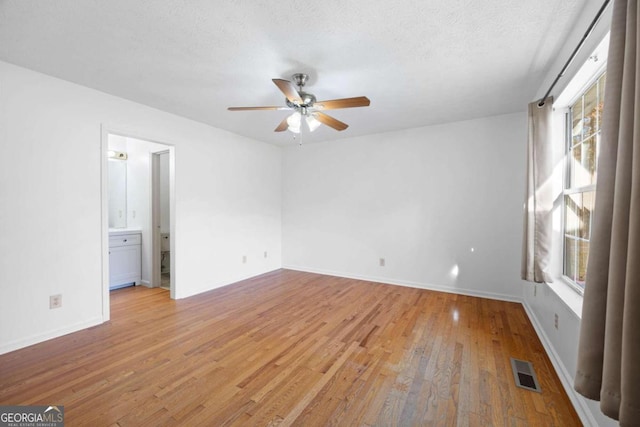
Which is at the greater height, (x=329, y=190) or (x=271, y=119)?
(x=271, y=119)

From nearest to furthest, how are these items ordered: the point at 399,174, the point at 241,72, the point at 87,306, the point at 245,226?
the point at 241,72 < the point at 87,306 < the point at 399,174 < the point at 245,226

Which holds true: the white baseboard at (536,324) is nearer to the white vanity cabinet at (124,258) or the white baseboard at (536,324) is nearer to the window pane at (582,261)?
the window pane at (582,261)

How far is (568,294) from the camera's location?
2002 millimetres

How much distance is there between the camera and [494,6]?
5.24ft

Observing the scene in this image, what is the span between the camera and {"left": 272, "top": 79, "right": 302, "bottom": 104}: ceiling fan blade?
1925 millimetres

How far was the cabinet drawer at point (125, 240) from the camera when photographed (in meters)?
3.92

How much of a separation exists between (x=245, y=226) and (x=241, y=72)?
276 centimetres

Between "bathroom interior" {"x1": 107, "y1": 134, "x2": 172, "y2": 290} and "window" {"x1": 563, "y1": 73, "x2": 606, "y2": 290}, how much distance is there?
15.4 feet

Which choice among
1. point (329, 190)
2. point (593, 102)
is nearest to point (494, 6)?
point (593, 102)

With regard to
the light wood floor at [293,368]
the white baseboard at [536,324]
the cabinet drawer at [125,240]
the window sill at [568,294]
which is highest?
the cabinet drawer at [125,240]

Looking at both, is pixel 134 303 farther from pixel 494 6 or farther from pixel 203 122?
pixel 494 6

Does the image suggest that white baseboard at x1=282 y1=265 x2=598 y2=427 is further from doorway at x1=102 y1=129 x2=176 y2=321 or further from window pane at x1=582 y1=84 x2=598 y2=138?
doorway at x1=102 y1=129 x2=176 y2=321

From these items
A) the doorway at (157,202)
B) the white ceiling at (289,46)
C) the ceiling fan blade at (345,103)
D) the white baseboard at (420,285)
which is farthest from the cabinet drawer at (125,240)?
the ceiling fan blade at (345,103)

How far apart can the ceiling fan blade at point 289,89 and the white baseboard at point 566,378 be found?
2737mm
